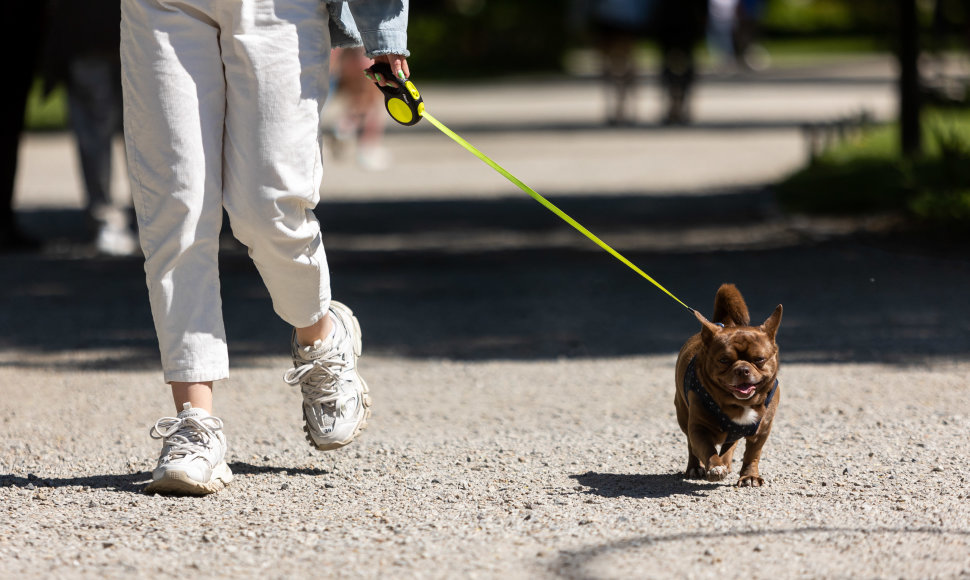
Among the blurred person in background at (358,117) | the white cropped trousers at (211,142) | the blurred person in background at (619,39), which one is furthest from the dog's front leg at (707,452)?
the blurred person in background at (619,39)

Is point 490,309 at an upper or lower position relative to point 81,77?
lower

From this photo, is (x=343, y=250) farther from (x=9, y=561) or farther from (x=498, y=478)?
(x=9, y=561)

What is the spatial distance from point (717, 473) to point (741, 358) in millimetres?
339

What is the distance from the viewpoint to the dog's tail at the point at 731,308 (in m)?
3.77

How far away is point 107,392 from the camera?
206 inches

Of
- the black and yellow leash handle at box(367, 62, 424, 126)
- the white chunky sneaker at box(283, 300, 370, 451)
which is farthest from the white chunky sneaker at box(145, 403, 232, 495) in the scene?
the black and yellow leash handle at box(367, 62, 424, 126)

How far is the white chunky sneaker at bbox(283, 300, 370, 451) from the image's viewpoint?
3959 millimetres

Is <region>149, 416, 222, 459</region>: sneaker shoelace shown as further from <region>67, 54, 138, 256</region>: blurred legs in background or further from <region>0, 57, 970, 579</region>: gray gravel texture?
<region>67, 54, 138, 256</region>: blurred legs in background

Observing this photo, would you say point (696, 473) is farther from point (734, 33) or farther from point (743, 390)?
point (734, 33)

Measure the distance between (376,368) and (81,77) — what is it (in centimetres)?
358

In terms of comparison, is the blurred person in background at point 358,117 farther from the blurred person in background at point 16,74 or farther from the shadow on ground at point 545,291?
the blurred person in background at point 16,74

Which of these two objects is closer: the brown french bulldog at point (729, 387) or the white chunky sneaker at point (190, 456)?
the brown french bulldog at point (729, 387)

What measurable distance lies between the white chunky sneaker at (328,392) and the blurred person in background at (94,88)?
4.52m

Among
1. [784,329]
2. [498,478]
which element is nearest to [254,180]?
[498,478]
